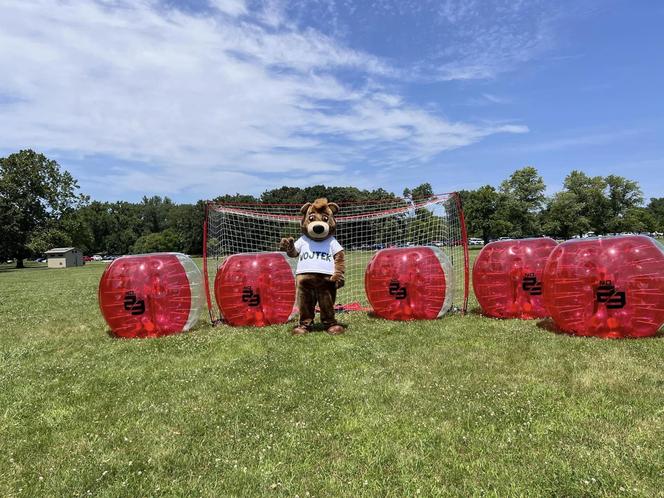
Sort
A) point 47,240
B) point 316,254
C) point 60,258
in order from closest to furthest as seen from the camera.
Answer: point 316,254, point 47,240, point 60,258

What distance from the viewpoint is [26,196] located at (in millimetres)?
52812

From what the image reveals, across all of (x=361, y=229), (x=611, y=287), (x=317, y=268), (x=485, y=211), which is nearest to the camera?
(x=611, y=287)

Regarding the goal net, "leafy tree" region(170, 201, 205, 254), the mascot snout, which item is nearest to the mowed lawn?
the mascot snout

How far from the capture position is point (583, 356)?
565cm

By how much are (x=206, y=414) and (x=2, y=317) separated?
9269 millimetres

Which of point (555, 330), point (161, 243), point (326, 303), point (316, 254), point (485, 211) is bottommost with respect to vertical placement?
point (555, 330)

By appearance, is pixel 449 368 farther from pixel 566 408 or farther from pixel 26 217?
pixel 26 217

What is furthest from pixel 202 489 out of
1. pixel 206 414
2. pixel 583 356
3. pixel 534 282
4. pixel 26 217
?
pixel 26 217

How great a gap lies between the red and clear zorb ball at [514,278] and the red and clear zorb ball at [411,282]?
69cm

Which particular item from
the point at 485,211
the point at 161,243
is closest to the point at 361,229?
the point at 485,211

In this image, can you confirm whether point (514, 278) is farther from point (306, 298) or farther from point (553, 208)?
point (553, 208)

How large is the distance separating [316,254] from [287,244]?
0.53 meters

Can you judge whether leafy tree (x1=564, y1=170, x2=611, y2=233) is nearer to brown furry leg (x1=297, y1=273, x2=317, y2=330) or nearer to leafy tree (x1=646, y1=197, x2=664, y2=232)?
leafy tree (x1=646, y1=197, x2=664, y2=232)

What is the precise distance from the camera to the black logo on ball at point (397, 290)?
8266mm
